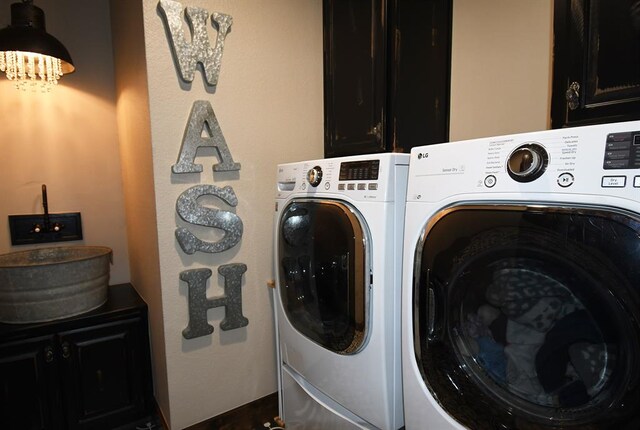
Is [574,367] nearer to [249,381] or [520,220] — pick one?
[520,220]

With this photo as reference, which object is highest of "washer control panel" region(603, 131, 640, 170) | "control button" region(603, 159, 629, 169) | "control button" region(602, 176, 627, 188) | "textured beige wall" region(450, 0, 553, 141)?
"textured beige wall" region(450, 0, 553, 141)

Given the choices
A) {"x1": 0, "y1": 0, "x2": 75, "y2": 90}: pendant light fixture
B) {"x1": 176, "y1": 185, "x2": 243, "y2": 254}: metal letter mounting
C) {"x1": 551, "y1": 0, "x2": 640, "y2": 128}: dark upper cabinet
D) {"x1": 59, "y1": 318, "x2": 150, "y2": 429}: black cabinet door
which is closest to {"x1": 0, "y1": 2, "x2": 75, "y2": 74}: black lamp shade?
{"x1": 0, "y1": 0, "x2": 75, "y2": 90}: pendant light fixture

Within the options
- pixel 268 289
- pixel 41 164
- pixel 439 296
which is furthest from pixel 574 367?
pixel 41 164

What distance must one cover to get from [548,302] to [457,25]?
1281 mm

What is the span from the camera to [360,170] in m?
1.08

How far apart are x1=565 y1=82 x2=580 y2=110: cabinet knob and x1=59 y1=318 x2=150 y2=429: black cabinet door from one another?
197 cm

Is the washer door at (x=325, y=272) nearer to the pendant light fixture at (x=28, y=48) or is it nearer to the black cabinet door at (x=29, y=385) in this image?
the black cabinet door at (x=29, y=385)

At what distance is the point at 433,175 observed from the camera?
850mm

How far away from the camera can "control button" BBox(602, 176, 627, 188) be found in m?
0.57

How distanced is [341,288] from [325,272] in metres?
0.10

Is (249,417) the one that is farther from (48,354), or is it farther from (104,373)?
(48,354)

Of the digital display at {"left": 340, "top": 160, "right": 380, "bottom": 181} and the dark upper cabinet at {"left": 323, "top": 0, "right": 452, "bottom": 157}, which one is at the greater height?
the dark upper cabinet at {"left": 323, "top": 0, "right": 452, "bottom": 157}

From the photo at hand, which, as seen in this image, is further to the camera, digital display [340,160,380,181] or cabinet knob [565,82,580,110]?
digital display [340,160,380,181]

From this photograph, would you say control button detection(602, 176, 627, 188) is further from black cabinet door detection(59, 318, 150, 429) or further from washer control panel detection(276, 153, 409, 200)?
black cabinet door detection(59, 318, 150, 429)
